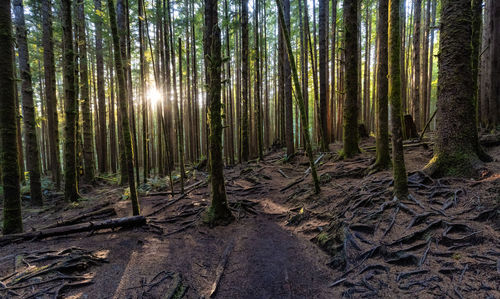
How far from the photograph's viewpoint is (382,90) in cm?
547

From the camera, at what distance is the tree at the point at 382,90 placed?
4698mm

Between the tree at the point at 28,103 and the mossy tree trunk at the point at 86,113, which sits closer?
the tree at the point at 28,103

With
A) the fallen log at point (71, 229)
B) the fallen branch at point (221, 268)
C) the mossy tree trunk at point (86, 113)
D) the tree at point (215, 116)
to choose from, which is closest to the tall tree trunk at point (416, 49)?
the tree at point (215, 116)

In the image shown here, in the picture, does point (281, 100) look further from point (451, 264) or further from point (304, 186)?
point (451, 264)

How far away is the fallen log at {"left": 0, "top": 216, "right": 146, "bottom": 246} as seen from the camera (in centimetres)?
440

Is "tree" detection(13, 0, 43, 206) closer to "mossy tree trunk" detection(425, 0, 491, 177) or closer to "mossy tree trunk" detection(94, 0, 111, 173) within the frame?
"mossy tree trunk" detection(94, 0, 111, 173)

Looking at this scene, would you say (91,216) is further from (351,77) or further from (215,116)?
(351,77)

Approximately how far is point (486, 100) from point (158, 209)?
11.6m

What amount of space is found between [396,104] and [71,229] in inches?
272

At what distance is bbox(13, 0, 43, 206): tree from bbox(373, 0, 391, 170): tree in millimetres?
10921

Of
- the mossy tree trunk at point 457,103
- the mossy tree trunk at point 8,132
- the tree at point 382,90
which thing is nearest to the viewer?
the mossy tree trunk at point 8,132

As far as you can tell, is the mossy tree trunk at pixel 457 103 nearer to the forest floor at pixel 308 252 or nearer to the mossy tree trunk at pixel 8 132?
the forest floor at pixel 308 252

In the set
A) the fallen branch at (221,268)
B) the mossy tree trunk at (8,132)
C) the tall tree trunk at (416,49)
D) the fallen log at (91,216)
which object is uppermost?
the tall tree trunk at (416,49)

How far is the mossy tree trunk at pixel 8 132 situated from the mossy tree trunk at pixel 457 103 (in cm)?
847
